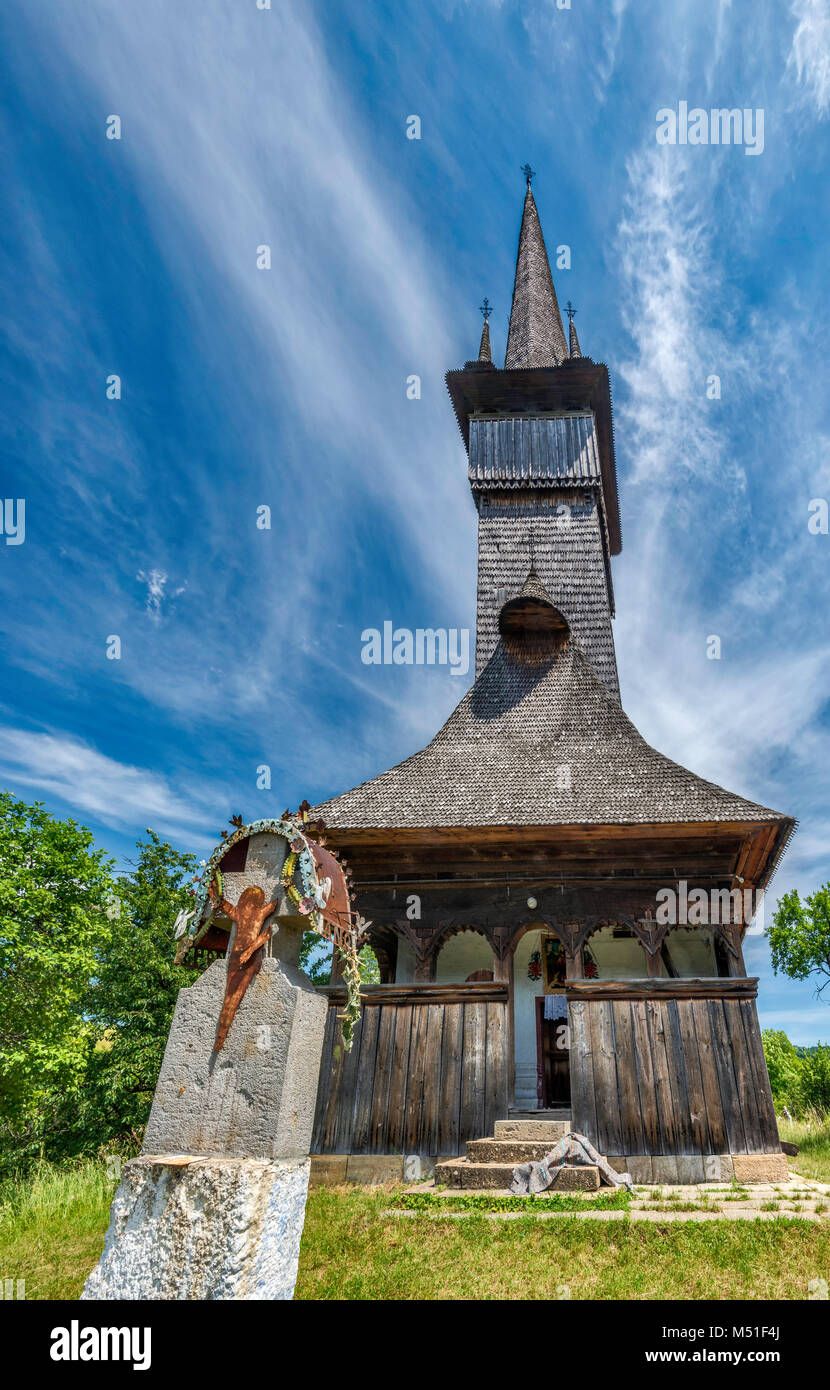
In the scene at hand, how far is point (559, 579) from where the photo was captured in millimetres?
15922

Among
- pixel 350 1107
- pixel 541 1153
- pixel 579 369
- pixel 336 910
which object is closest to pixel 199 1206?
pixel 336 910

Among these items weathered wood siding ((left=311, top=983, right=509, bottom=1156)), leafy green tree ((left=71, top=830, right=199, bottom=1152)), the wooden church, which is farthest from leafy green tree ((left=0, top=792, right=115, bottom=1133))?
weathered wood siding ((left=311, top=983, right=509, bottom=1156))

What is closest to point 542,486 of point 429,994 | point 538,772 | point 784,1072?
point 538,772

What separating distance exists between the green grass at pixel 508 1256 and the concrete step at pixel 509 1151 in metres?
1.59

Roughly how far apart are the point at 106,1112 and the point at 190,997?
20244 mm

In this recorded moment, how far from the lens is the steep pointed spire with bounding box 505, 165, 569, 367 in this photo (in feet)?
64.2

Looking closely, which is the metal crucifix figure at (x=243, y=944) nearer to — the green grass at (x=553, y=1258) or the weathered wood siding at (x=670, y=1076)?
the green grass at (x=553, y=1258)

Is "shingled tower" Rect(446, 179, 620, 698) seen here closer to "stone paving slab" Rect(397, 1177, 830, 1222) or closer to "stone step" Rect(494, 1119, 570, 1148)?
"stone step" Rect(494, 1119, 570, 1148)

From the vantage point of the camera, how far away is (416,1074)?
9.68 meters

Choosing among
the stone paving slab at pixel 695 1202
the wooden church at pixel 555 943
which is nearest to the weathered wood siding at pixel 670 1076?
the wooden church at pixel 555 943

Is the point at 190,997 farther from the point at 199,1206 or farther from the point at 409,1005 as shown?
the point at 409,1005

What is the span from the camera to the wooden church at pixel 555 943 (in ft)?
30.0

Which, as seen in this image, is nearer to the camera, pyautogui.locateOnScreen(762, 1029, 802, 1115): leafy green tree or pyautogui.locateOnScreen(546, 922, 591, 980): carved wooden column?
pyautogui.locateOnScreen(546, 922, 591, 980): carved wooden column

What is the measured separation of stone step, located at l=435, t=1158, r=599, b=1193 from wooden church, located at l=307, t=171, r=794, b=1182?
4.40 feet
